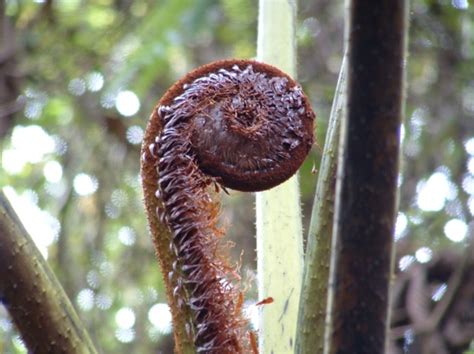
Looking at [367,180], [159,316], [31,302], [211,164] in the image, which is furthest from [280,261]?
[159,316]

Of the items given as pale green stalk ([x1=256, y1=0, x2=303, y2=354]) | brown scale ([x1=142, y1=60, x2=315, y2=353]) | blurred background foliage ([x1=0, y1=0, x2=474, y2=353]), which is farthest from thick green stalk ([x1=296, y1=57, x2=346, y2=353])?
blurred background foliage ([x1=0, y1=0, x2=474, y2=353])

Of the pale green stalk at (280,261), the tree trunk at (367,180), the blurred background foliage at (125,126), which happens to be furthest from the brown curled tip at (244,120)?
the blurred background foliage at (125,126)

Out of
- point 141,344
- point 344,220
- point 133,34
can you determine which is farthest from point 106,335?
point 344,220

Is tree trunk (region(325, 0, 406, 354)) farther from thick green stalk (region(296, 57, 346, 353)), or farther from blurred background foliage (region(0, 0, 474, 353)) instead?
blurred background foliage (region(0, 0, 474, 353))

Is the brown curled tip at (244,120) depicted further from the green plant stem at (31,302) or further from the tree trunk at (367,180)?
the tree trunk at (367,180)

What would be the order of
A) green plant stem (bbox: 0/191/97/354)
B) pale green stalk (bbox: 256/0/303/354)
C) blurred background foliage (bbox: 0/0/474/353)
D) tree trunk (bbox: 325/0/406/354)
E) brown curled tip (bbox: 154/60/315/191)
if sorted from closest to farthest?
tree trunk (bbox: 325/0/406/354) → green plant stem (bbox: 0/191/97/354) → brown curled tip (bbox: 154/60/315/191) → pale green stalk (bbox: 256/0/303/354) → blurred background foliage (bbox: 0/0/474/353)

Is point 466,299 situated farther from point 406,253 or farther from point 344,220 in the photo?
point 344,220
